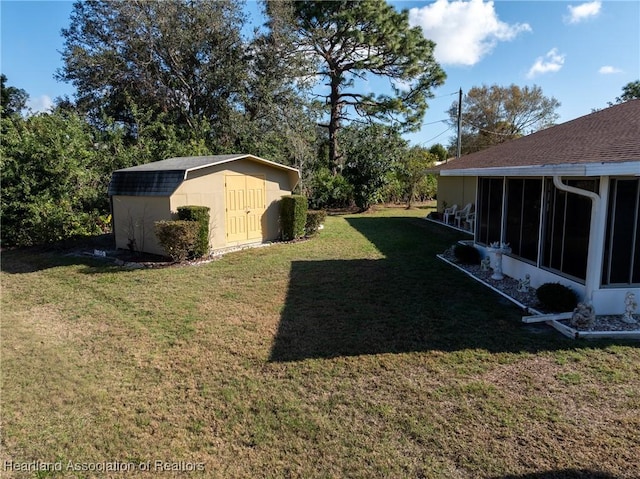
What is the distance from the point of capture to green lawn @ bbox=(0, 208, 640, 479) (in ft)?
10.4

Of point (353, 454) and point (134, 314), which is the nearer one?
point (353, 454)

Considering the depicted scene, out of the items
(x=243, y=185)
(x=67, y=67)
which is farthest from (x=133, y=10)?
(x=243, y=185)

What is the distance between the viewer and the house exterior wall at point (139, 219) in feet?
34.5

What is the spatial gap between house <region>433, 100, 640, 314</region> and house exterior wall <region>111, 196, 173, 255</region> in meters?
7.79

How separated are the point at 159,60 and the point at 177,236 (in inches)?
563

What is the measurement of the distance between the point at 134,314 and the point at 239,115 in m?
15.9

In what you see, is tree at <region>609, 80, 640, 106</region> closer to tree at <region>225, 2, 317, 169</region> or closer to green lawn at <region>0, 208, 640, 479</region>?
tree at <region>225, 2, 317, 169</region>

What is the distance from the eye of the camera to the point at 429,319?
6043 millimetres

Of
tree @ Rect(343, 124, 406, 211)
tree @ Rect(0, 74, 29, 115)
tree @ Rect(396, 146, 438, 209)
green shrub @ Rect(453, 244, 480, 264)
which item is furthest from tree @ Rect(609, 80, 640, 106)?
tree @ Rect(0, 74, 29, 115)

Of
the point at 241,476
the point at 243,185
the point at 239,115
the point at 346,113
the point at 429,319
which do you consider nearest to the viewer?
the point at 241,476

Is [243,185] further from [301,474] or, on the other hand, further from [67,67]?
[67,67]

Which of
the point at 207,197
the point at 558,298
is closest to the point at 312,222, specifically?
the point at 207,197

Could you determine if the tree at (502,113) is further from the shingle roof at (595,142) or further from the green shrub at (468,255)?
the green shrub at (468,255)

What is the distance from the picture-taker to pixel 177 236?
31.8 feet
